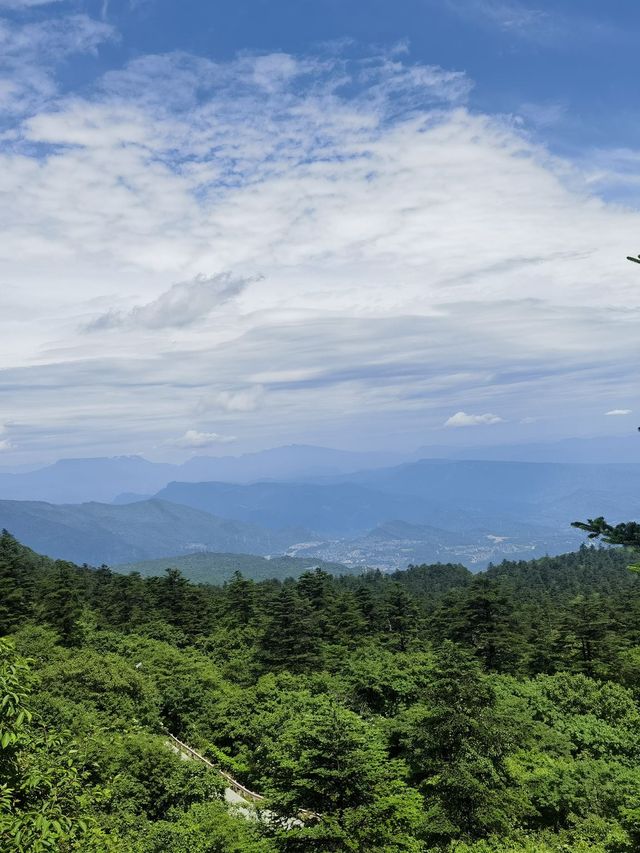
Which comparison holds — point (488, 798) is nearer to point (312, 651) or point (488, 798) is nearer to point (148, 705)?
point (148, 705)

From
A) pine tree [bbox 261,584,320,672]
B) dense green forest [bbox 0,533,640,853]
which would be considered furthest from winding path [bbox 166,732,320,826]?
pine tree [bbox 261,584,320,672]

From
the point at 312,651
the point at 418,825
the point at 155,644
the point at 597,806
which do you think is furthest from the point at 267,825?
the point at 155,644

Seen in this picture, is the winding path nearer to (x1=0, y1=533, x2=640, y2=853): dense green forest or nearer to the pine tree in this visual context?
(x1=0, y1=533, x2=640, y2=853): dense green forest

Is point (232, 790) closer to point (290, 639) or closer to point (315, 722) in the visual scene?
point (315, 722)

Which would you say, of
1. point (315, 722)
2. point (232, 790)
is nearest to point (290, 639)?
point (232, 790)

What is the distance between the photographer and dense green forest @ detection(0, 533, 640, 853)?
1236 centimetres

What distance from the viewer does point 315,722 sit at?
1359cm

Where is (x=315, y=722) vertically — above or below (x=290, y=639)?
above


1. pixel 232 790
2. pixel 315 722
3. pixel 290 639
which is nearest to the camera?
pixel 315 722

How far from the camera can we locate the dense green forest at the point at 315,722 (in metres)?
12.4

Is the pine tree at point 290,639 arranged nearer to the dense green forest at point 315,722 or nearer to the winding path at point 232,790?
the dense green forest at point 315,722

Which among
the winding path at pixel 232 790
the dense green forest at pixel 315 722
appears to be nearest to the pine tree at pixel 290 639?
the dense green forest at pixel 315 722

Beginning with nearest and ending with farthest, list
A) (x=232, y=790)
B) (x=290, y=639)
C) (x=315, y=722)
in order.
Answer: (x=315, y=722) < (x=232, y=790) < (x=290, y=639)

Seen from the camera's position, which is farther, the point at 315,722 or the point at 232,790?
the point at 232,790
